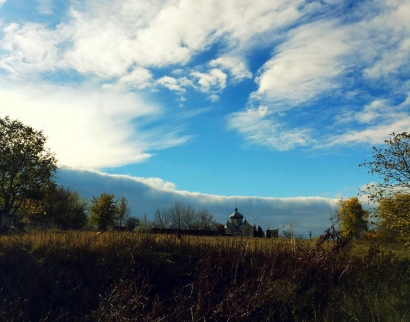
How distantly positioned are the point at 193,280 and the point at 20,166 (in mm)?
40621

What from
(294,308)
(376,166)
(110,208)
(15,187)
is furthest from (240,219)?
(294,308)

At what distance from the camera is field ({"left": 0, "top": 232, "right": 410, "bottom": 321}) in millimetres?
10562

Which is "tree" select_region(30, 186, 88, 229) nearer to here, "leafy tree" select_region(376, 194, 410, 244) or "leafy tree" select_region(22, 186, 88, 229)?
"leafy tree" select_region(22, 186, 88, 229)

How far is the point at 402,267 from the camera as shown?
15.4 m

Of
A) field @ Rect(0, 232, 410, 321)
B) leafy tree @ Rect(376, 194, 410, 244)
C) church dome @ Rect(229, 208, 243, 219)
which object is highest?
church dome @ Rect(229, 208, 243, 219)

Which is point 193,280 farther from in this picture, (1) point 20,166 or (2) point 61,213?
(2) point 61,213

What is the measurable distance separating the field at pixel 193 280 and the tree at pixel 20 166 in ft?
118

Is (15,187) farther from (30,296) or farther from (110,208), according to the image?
(30,296)

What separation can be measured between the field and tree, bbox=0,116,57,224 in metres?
35.8

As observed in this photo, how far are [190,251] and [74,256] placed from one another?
4716 mm

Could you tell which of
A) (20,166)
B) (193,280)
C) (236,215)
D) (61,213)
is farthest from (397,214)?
(236,215)

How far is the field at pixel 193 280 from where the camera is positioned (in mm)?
10562

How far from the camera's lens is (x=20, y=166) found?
4834cm

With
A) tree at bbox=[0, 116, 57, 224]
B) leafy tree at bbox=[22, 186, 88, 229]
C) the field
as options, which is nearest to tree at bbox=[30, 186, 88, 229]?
leafy tree at bbox=[22, 186, 88, 229]
